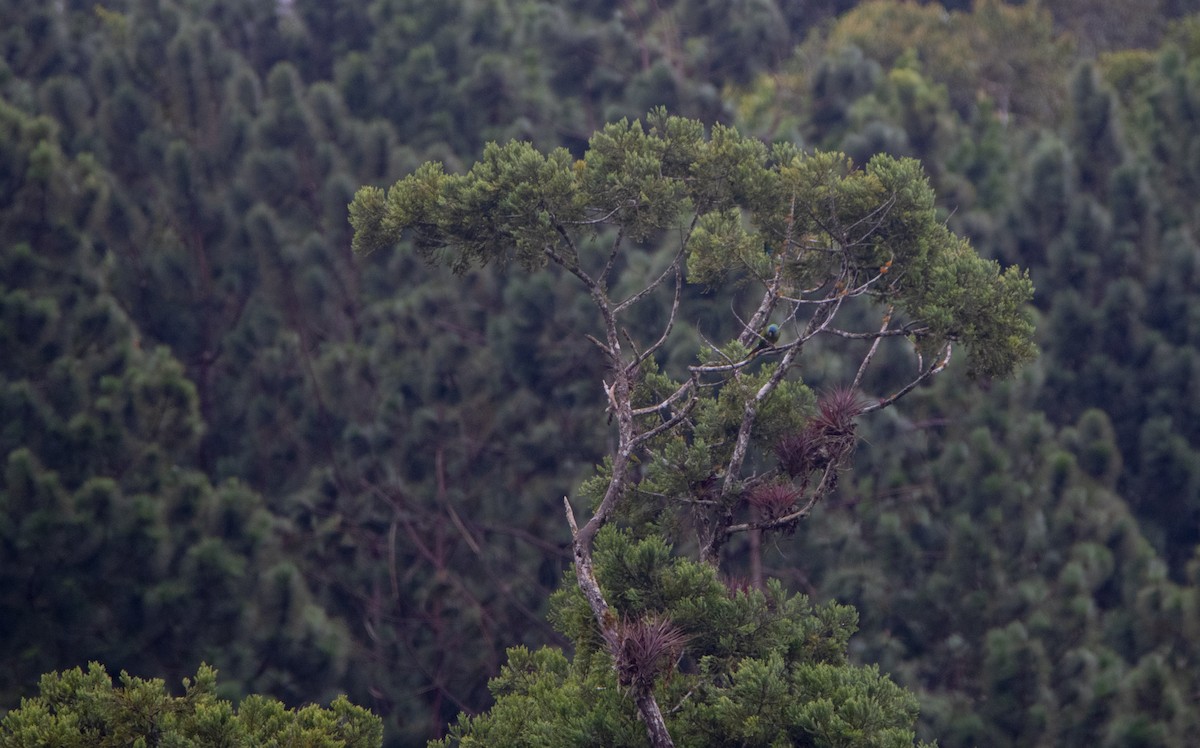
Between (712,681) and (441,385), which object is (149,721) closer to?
(712,681)

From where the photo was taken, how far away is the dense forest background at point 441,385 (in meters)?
12.3

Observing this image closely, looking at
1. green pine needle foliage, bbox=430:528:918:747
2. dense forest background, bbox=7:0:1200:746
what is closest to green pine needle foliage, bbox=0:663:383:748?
green pine needle foliage, bbox=430:528:918:747

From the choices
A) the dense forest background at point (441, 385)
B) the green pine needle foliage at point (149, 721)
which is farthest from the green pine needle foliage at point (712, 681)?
the dense forest background at point (441, 385)

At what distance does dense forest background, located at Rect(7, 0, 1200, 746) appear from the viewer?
40.4 ft

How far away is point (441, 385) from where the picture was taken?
15172 mm

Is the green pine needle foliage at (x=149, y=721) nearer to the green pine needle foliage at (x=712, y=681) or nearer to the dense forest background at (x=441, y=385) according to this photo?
the green pine needle foliage at (x=712, y=681)

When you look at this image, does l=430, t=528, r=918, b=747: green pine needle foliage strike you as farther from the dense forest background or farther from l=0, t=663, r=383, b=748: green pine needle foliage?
the dense forest background

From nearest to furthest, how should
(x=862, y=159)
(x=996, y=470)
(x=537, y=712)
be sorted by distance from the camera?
(x=537, y=712) < (x=996, y=470) < (x=862, y=159)

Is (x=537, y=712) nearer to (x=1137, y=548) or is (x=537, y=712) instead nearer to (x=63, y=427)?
(x=63, y=427)

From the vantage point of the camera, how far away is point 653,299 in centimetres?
1431

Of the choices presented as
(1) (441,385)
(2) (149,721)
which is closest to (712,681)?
(2) (149,721)

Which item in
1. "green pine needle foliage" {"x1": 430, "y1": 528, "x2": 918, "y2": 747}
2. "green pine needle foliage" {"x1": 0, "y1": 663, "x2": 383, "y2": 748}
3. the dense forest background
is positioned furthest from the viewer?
the dense forest background

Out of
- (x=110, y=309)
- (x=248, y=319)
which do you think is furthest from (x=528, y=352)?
(x=110, y=309)

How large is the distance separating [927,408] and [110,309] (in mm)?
8931
